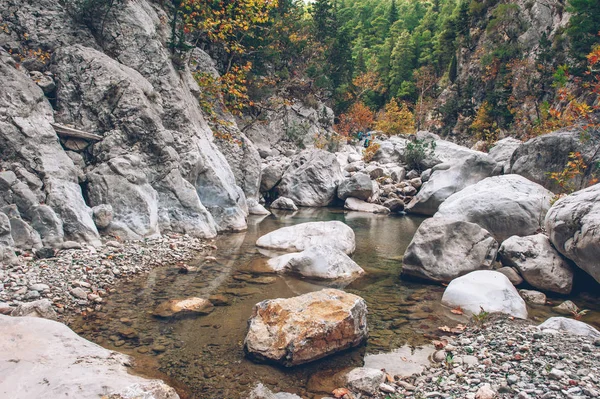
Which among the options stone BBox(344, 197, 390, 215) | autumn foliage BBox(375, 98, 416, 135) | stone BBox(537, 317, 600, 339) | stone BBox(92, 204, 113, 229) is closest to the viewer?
stone BBox(537, 317, 600, 339)

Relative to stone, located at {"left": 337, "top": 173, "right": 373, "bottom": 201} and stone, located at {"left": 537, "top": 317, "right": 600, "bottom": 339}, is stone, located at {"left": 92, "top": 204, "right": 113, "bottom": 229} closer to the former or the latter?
stone, located at {"left": 537, "top": 317, "right": 600, "bottom": 339}

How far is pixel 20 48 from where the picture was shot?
11.7 m

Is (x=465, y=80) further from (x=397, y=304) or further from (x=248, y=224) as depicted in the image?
(x=397, y=304)

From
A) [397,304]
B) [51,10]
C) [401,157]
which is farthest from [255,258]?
[401,157]

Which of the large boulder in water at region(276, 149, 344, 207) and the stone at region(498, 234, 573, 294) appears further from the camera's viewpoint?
the large boulder in water at region(276, 149, 344, 207)

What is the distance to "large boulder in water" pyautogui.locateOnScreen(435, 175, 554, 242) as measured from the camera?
34.1 feet

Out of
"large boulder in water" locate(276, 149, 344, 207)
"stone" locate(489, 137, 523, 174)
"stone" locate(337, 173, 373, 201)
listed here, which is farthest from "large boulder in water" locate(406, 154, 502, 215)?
"large boulder in water" locate(276, 149, 344, 207)

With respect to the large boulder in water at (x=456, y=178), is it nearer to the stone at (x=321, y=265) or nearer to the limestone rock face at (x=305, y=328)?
the stone at (x=321, y=265)

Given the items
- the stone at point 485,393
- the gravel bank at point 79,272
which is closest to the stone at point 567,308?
the stone at point 485,393

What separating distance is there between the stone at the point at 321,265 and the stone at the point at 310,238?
5.30 feet

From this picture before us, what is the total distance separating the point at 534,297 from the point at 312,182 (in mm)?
16062

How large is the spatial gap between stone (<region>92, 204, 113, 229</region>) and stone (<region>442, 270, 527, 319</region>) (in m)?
8.14

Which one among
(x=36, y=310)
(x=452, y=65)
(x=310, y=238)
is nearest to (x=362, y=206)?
(x=310, y=238)

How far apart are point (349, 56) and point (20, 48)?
37246mm
